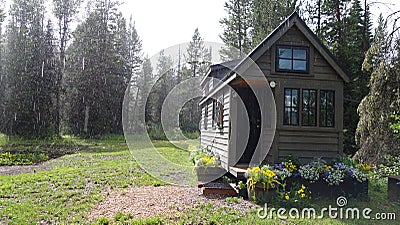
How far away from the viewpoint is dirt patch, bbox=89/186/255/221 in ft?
17.3

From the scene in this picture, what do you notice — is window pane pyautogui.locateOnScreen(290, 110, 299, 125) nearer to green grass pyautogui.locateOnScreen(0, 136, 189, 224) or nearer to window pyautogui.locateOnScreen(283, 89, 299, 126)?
window pyautogui.locateOnScreen(283, 89, 299, 126)

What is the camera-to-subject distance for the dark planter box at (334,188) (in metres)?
6.47

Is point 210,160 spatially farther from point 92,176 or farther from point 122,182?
point 92,176

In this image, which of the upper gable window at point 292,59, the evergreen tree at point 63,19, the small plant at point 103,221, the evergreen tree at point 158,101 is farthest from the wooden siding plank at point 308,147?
the evergreen tree at point 63,19

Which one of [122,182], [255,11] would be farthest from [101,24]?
[122,182]

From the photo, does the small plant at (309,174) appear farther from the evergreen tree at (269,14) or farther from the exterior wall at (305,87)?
the evergreen tree at (269,14)

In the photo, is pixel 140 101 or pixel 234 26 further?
pixel 234 26

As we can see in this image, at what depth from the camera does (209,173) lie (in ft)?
26.5

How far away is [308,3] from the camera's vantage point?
1825cm

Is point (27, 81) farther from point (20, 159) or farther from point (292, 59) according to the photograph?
point (292, 59)

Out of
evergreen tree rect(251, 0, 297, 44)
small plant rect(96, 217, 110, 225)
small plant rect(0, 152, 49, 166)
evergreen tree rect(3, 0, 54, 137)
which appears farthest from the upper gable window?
evergreen tree rect(3, 0, 54, 137)

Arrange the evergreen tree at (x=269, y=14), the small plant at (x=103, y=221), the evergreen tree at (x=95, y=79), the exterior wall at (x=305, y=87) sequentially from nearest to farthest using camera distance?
the small plant at (x=103, y=221), the exterior wall at (x=305, y=87), the evergreen tree at (x=269, y=14), the evergreen tree at (x=95, y=79)

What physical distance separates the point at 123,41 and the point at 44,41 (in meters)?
7.77

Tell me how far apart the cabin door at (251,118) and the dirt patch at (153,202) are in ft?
6.46
